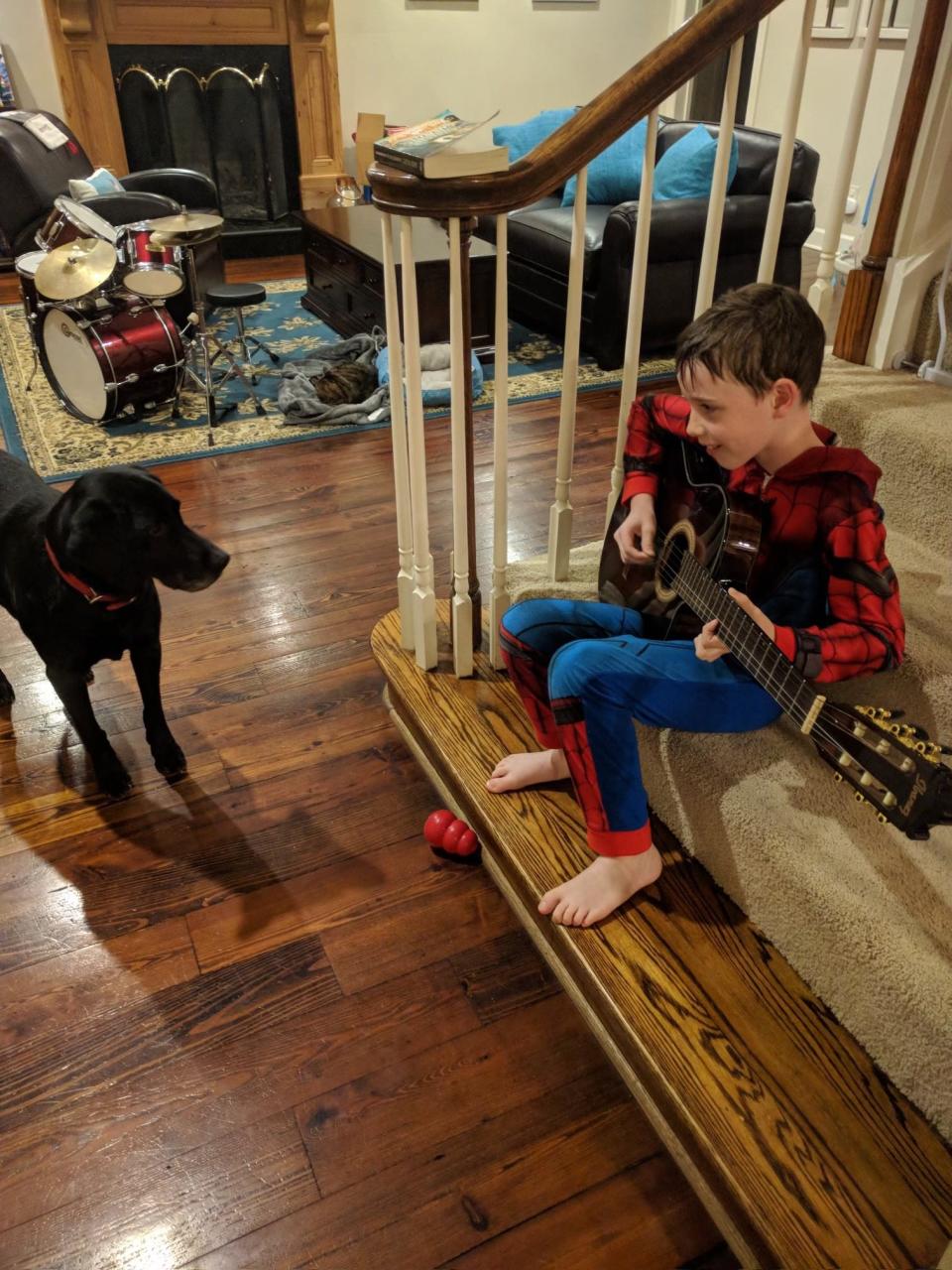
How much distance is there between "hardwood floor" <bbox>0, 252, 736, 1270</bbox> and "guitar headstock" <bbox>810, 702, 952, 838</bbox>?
2.05ft

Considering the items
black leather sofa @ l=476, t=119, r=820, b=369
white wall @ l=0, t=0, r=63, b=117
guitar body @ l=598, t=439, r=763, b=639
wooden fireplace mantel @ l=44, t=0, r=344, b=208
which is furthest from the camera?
wooden fireplace mantel @ l=44, t=0, r=344, b=208

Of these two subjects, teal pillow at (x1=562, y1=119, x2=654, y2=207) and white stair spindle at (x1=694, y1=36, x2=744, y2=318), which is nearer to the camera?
white stair spindle at (x1=694, y1=36, x2=744, y2=318)

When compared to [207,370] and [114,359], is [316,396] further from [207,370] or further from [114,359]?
[114,359]

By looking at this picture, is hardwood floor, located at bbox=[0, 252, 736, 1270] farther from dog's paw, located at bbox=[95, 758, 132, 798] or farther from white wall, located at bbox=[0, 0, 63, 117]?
white wall, located at bbox=[0, 0, 63, 117]

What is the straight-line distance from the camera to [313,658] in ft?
7.15

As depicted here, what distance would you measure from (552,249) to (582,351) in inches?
17.6

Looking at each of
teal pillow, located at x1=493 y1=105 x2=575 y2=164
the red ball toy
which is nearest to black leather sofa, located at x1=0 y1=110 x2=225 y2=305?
teal pillow, located at x1=493 y1=105 x2=575 y2=164

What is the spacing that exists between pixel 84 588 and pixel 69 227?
2.42 meters

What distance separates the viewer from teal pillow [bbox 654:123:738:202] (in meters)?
3.77

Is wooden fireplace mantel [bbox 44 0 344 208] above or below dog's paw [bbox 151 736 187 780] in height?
above

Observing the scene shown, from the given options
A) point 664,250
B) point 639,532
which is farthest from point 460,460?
point 664,250

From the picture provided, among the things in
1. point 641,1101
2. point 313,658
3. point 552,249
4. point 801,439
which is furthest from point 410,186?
point 552,249

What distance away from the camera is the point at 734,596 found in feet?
3.66

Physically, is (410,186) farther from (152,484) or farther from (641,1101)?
(641,1101)
